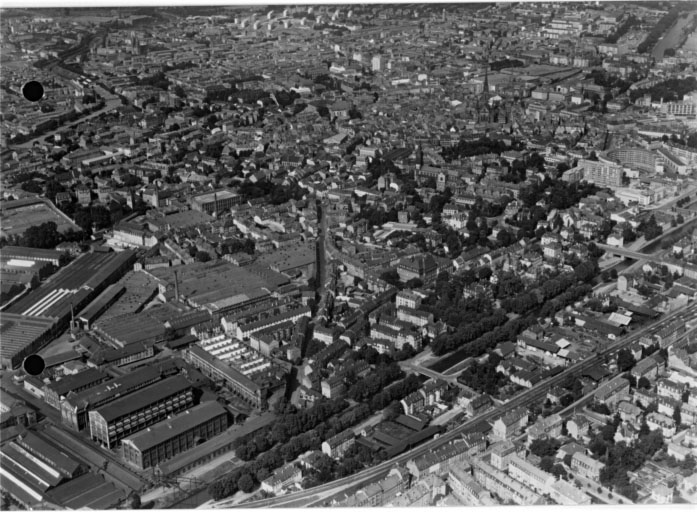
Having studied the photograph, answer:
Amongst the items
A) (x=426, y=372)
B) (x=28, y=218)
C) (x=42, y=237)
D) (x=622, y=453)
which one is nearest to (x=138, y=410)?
(x=426, y=372)

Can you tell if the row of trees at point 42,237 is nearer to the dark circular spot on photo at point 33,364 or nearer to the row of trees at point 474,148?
the row of trees at point 474,148

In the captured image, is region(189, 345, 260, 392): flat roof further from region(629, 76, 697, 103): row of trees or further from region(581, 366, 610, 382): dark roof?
region(629, 76, 697, 103): row of trees

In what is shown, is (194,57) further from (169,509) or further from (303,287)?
(169,509)

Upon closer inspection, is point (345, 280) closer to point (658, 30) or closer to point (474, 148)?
point (474, 148)

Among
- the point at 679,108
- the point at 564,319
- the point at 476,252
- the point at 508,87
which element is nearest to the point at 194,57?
the point at 508,87

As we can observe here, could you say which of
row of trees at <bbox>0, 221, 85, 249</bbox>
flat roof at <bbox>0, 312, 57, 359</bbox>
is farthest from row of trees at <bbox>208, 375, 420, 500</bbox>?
row of trees at <bbox>0, 221, 85, 249</bbox>

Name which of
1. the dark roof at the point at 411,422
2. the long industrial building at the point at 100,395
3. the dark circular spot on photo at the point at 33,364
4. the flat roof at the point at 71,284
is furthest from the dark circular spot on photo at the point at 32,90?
the flat roof at the point at 71,284
